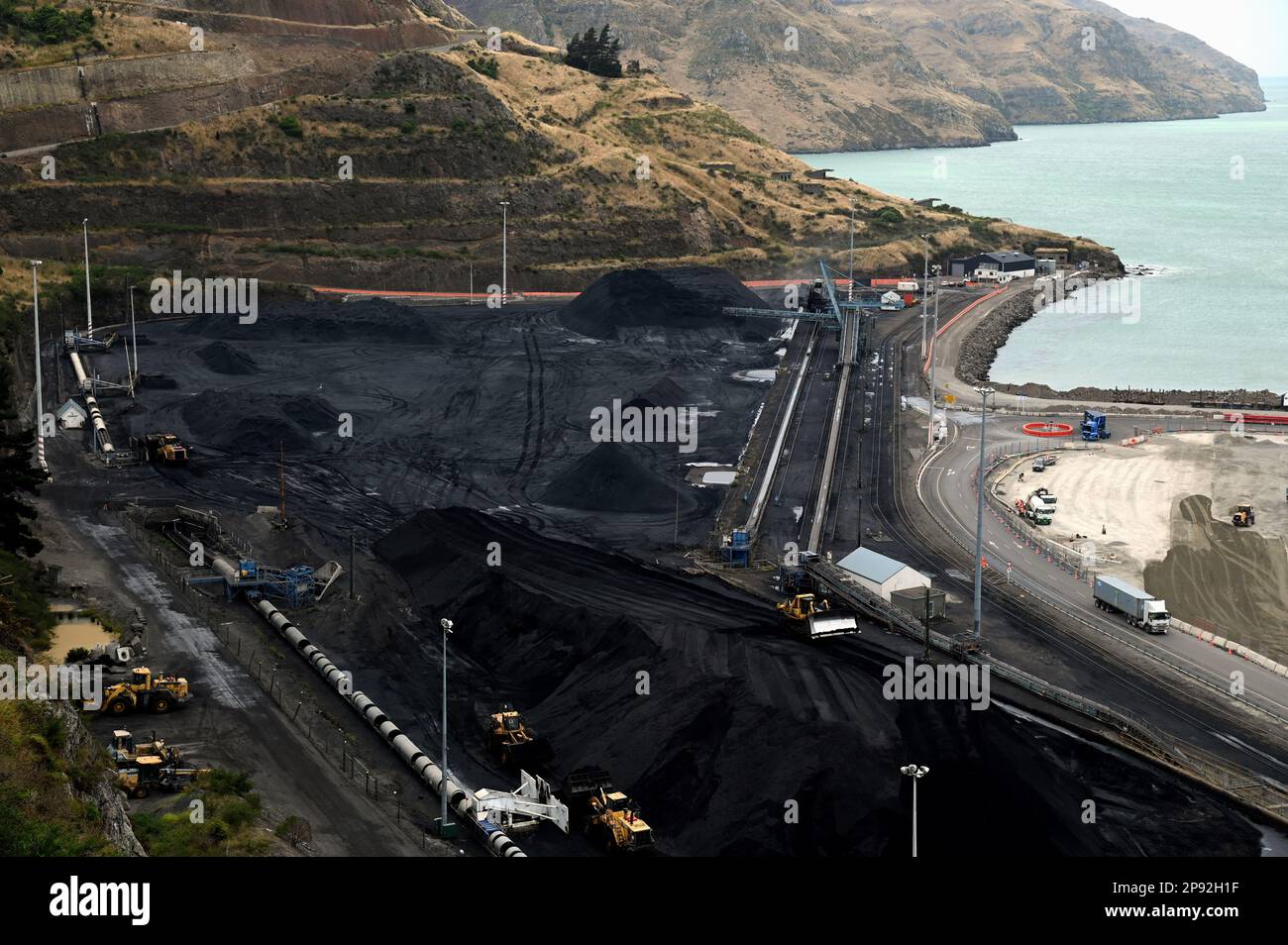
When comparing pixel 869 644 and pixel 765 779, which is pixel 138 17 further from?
pixel 765 779

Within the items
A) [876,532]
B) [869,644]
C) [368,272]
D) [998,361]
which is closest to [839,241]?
[998,361]

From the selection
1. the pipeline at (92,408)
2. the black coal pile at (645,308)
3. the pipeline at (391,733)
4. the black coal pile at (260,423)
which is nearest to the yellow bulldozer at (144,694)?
the pipeline at (391,733)

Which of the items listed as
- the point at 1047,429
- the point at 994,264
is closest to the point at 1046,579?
the point at 1047,429

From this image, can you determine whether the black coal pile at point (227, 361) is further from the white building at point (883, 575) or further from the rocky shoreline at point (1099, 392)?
the white building at point (883, 575)

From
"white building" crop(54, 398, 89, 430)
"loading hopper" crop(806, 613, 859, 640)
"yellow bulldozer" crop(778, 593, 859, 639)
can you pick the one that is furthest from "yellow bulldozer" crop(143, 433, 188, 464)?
"loading hopper" crop(806, 613, 859, 640)

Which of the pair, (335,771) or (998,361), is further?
(998,361)

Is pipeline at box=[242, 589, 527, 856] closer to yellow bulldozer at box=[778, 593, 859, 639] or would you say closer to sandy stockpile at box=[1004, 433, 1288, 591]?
yellow bulldozer at box=[778, 593, 859, 639]
